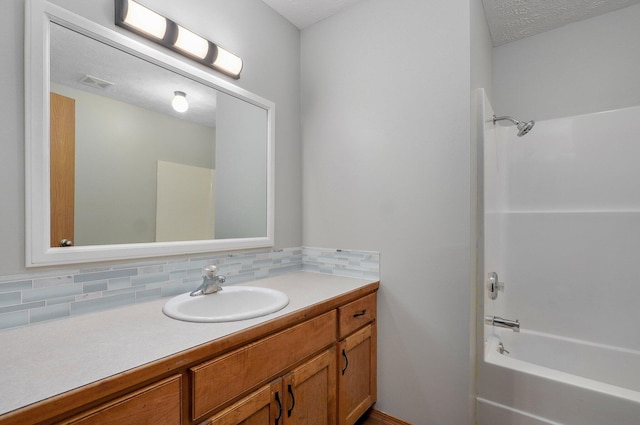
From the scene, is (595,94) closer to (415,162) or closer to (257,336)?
(415,162)

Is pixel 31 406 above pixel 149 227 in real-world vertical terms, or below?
below

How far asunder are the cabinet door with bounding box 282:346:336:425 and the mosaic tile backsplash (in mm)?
634

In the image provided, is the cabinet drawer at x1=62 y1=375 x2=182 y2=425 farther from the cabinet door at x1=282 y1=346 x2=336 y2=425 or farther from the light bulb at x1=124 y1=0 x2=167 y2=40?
the light bulb at x1=124 y1=0 x2=167 y2=40

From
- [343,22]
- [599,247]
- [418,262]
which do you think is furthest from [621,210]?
[343,22]

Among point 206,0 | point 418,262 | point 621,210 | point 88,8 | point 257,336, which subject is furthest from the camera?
point 621,210

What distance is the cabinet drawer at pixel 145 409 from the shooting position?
67cm

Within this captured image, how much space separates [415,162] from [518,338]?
160 centimetres

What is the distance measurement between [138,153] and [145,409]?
1.01m

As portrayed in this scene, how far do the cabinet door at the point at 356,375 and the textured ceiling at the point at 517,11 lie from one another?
79.2 inches

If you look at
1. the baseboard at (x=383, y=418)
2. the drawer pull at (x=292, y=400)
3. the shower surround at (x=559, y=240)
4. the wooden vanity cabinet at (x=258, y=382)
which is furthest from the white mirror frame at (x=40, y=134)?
the shower surround at (x=559, y=240)

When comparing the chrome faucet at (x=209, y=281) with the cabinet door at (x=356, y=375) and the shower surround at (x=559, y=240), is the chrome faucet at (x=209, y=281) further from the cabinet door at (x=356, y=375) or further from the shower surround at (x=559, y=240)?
the shower surround at (x=559, y=240)

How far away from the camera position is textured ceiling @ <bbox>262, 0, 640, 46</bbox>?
1882mm

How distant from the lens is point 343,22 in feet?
6.43

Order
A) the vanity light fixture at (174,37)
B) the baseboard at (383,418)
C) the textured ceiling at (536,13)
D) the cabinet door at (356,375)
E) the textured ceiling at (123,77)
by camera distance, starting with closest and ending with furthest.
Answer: the textured ceiling at (123,77) < the vanity light fixture at (174,37) < the cabinet door at (356,375) < the baseboard at (383,418) < the textured ceiling at (536,13)
